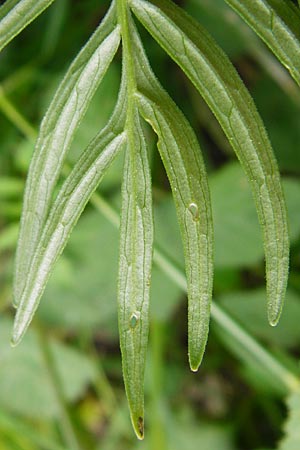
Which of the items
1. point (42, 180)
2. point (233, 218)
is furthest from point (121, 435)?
point (42, 180)

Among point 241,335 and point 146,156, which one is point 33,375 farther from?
point 146,156

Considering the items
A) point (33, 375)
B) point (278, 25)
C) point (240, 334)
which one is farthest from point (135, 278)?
point (33, 375)

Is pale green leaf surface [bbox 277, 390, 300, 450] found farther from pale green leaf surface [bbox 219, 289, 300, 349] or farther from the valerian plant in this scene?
the valerian plant

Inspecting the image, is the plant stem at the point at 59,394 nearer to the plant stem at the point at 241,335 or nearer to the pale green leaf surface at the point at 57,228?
the plant stem at the point at 241,335

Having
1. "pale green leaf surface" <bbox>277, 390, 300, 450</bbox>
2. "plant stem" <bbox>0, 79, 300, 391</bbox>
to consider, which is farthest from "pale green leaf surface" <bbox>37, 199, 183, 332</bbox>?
"pale green leaf surface" <bbox>277, 390, 300, 450</bbox>

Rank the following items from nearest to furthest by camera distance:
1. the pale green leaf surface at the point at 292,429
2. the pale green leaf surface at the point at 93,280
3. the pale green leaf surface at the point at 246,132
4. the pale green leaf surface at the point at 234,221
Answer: the pale green leaf surface at the point at 246,132
the pale green leaf surface at the point at 292,429
the pale green leaf surface at the point at 234,221
the pale green leaf surface at the point at 93,280

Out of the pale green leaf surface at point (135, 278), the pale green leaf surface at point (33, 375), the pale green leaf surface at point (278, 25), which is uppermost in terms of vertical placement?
the pale green leaf surface at point (278, 25)

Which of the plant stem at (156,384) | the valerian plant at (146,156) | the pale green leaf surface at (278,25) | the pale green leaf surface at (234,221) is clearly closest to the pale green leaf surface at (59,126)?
the valerian plant at (146,156)
